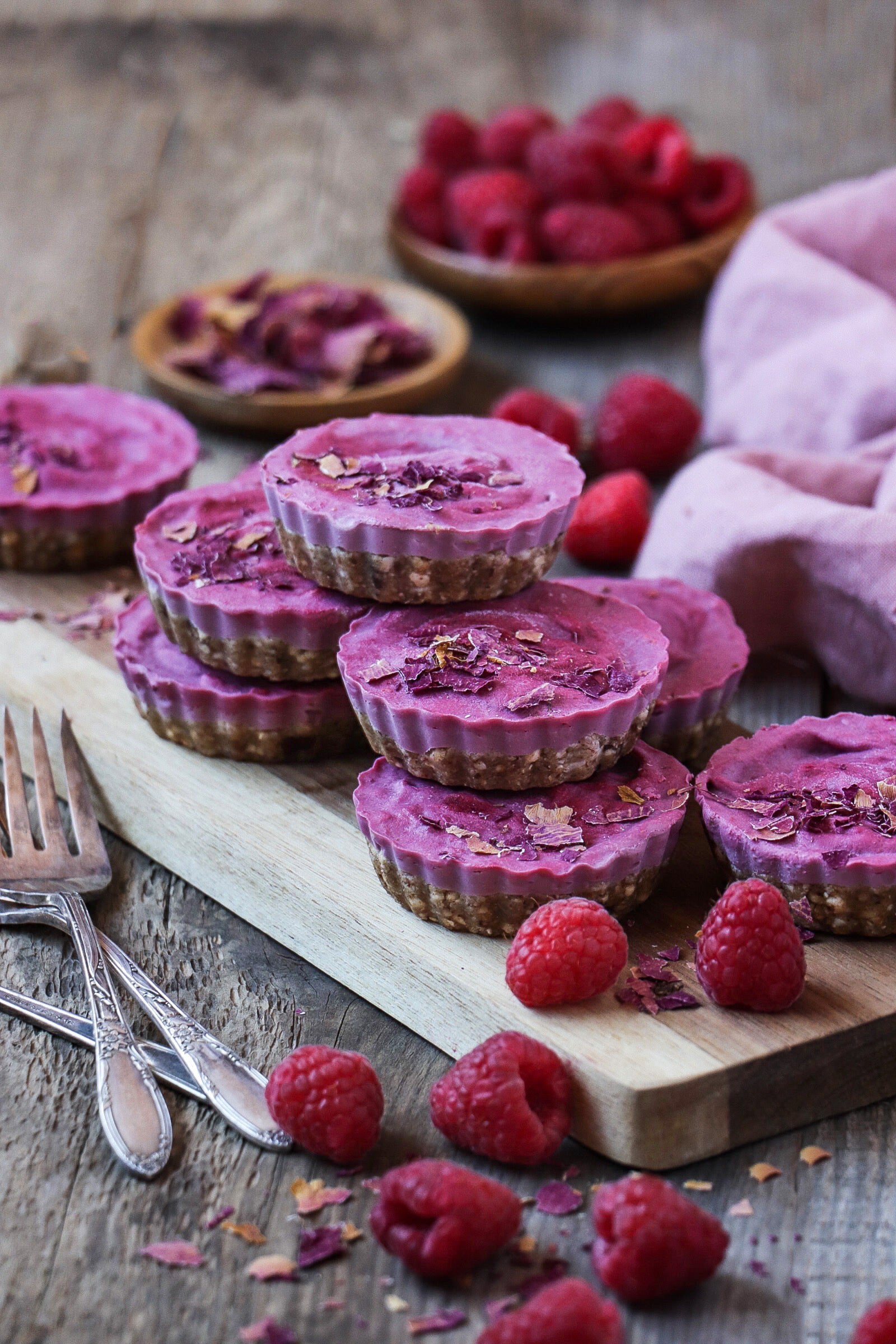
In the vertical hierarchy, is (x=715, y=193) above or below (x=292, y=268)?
above

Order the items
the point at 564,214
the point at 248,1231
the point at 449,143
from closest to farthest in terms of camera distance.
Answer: the point at 248,1231 < the point at 564,214 < the point at 449,143

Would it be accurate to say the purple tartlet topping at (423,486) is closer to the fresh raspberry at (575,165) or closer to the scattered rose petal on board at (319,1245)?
the scattered rose petal on board at (319,1245)

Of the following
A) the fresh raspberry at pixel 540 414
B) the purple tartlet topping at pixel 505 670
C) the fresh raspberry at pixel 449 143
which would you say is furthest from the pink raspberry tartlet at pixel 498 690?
the fresh raspberry at pixel 449 143

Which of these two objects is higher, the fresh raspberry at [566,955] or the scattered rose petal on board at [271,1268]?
the fresh raspberry at [566,955]

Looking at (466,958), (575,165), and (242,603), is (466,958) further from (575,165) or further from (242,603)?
(575,165)

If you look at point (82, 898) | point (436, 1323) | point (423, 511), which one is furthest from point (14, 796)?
point (436, 1323)

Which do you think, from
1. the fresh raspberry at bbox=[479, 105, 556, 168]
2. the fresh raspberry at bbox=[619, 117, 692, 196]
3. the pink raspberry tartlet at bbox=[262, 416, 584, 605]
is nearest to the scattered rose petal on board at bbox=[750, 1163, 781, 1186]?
the pink raspberry tartlet at bbox=[262, 416, 584, 605]

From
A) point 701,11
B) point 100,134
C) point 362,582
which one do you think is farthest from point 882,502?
Answer: point 701,11

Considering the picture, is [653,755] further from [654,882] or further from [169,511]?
[169,511]
